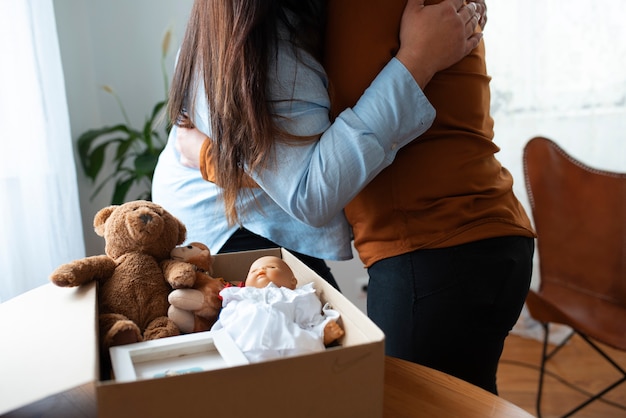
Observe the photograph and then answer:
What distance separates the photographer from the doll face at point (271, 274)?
790 mm

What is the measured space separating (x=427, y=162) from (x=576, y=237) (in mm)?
1260

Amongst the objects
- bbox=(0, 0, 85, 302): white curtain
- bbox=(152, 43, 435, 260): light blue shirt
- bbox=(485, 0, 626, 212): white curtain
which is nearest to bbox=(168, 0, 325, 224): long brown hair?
bbox=(152, 43, 435, 260): light blue shirt

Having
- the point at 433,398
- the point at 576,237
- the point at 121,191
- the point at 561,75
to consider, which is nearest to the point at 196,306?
the point at 433,398

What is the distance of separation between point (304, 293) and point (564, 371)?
188 cm

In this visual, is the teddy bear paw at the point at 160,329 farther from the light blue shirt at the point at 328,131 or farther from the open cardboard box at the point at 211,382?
the light blue shirt at the point at 328,131

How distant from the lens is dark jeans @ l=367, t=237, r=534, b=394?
0.92 metres

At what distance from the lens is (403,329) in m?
0.94

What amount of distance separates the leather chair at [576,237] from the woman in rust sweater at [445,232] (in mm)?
950

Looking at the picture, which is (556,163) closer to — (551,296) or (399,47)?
(551,296)

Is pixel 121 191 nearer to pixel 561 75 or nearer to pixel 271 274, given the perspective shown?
pixel 271 274

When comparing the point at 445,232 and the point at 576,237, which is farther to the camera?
the point at 576,237

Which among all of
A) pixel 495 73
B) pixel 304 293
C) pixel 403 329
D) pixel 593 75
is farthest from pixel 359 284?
pixel 304 293

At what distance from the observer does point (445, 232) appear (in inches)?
36.3

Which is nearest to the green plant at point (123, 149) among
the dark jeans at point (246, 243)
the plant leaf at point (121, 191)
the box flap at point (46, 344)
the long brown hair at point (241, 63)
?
the plant leaf at point (121, 191)
